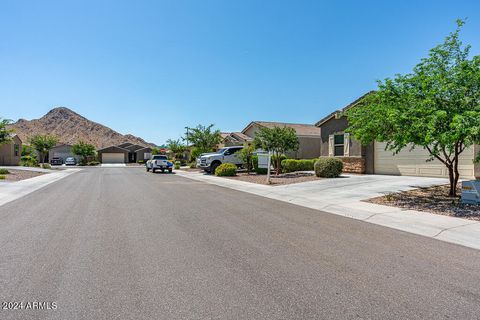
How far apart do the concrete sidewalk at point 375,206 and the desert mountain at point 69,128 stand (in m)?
144

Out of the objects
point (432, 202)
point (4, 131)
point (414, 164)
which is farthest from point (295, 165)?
point (4, 131)

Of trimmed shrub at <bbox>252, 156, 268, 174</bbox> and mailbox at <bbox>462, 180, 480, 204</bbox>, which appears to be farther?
trimmed shrub at <bbox>252, 156, 268, 174</bbox>

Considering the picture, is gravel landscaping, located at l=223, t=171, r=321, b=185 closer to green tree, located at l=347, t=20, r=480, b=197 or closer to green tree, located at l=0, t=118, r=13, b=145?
green tree, located at l=347, t=20, r=480, b=197

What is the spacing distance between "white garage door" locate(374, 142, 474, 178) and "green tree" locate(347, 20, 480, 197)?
16.7 feet

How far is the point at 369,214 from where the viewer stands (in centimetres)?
898

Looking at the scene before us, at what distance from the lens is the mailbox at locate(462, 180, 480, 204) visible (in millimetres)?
9773

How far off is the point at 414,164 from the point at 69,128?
169m

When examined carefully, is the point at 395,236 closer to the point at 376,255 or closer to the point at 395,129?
the point at 376,255

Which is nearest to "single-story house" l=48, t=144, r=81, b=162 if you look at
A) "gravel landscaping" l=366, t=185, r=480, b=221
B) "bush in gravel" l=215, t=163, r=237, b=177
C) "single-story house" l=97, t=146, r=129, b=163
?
"single-story house" l=97, t=146, r=129, b=163

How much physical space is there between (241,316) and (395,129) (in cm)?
899

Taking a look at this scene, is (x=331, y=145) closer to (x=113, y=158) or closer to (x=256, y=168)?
(x=256, y=168)

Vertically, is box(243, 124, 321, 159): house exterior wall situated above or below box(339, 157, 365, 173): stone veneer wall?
above

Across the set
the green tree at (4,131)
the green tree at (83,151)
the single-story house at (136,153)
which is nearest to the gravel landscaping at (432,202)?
the green tree at (4,131)

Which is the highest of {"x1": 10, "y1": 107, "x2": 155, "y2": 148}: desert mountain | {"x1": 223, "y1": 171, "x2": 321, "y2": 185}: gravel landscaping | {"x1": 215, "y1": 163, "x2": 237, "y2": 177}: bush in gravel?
{"x1": 10, "y1": 107, "x2": 155, "y2": 148}: desert mountain
